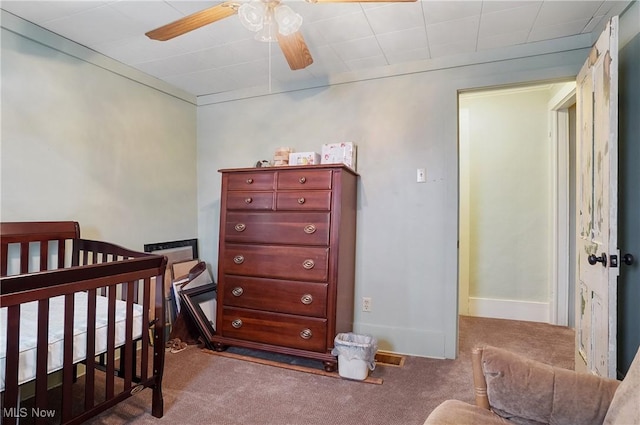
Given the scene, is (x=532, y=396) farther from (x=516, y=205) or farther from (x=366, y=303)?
(x=516, y=205)

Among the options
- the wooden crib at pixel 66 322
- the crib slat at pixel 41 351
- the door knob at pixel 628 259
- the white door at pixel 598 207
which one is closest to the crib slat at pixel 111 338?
the wooden crib at pixel 66 322

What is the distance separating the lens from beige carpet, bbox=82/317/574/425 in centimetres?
178

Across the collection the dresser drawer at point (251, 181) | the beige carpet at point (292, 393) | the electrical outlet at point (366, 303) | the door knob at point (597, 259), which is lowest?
the beige carpet at point (292, 393)

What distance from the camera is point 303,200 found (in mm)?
2404

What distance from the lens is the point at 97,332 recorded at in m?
1.54

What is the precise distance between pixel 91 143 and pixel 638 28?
3303 millimetres

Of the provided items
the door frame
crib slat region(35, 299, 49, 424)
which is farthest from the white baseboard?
crib slat region(35, 299, 49, 424)

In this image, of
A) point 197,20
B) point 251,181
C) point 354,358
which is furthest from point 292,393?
point 197,20

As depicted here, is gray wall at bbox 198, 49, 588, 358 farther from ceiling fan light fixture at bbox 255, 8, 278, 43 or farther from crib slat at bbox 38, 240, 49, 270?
crib slat at bbox 38, 240, 49, 270

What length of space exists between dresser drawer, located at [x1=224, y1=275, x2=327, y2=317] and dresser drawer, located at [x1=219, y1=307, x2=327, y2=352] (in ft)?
0.16

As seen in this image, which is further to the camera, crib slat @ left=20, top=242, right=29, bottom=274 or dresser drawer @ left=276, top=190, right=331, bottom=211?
dresser drawer @ left=276, top=190, right=331, bottom=211

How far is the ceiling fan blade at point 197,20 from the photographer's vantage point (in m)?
1.50

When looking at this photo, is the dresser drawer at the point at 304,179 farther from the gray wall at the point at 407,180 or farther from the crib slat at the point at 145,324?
the crib slat at the point at 145,324

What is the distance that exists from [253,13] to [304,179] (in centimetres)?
114
